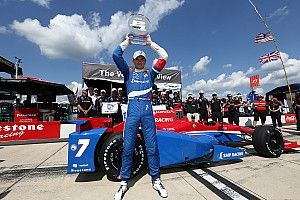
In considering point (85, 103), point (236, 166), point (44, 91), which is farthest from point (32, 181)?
point (44, 91)

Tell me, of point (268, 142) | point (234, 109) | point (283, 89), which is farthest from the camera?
point (283, 89)

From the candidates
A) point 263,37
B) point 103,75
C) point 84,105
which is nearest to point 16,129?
point 84,105

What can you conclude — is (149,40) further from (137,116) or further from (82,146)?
(82,146)

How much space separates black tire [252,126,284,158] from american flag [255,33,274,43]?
8532mm

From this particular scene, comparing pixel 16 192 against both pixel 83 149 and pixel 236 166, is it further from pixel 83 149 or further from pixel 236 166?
pixel 236 166

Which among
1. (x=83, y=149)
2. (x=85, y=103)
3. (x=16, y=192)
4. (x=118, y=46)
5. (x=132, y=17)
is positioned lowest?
(x=16, y=192)

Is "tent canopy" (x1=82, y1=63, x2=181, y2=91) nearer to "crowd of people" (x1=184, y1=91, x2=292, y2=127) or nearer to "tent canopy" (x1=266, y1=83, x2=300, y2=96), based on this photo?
"crowd of people" (x1=184, y1=91, x2=292, y2=127)

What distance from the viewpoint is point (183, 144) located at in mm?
3572

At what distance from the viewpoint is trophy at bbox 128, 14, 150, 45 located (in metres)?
3.22

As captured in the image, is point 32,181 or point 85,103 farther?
point 85,103

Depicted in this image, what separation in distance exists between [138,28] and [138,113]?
1.16 meters

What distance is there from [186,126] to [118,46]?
87.9 inches

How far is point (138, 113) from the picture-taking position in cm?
308

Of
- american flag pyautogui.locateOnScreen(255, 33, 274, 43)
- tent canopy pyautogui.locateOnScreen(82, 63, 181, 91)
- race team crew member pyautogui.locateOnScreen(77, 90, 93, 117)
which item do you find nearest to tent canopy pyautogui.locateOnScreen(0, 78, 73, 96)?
tent canopy pyautogui.locateOnScreen(82, 63, 181, 91)
